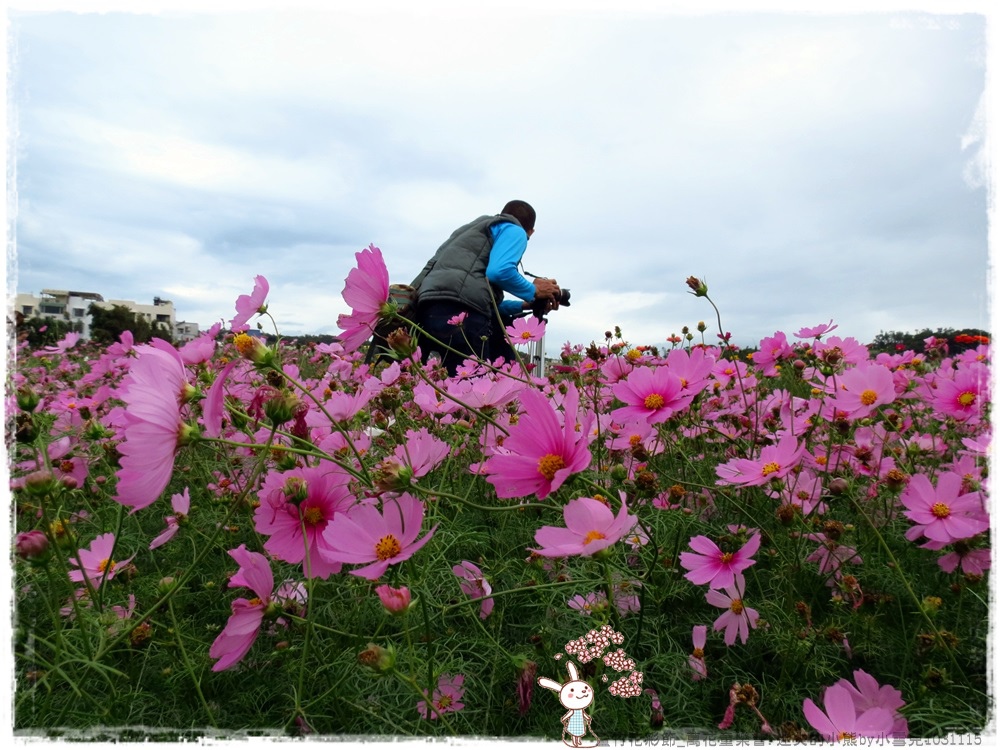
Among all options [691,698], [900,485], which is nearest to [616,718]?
[691,698]

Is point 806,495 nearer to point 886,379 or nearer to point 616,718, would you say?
point 886,379

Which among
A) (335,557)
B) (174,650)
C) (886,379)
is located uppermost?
(886,379)

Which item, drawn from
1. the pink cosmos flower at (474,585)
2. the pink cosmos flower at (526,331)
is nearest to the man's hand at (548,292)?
the pink cosmos flower at (526,331)

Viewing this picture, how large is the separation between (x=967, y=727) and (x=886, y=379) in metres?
0.42

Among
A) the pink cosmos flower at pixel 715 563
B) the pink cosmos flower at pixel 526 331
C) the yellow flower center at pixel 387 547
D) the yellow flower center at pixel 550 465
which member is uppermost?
the pink cosmos flower at pixel 526 331

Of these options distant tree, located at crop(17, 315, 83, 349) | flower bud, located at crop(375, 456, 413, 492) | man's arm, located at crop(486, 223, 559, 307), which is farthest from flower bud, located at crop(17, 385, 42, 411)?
distant tree, located at crop(17, 315, 83, 349)

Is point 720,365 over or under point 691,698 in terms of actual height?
over

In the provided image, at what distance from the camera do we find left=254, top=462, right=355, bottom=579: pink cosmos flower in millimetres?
564

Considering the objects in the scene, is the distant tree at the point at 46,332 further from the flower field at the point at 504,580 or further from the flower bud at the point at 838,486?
the flower bud at the point at 838,486

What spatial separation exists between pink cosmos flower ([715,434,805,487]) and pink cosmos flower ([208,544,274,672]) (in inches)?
21.8

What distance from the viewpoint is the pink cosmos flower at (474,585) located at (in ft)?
2.42

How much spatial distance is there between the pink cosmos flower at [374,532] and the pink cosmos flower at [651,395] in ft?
1.06

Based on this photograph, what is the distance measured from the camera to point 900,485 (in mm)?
688

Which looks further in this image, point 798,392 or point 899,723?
point 798,392
